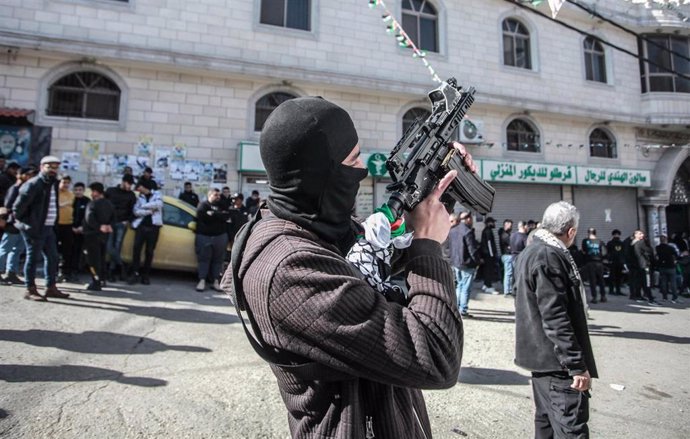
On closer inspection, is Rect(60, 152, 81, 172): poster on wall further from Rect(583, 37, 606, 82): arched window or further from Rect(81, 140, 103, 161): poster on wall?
Rect(583, 37, 606, 82): arched window

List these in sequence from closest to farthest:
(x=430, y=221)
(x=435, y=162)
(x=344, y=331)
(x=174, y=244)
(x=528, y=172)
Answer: (x=344, y=331) < (x=430, y=221) < (x=435, y=162) < (x=174, y=244) < (x=528, y=172)

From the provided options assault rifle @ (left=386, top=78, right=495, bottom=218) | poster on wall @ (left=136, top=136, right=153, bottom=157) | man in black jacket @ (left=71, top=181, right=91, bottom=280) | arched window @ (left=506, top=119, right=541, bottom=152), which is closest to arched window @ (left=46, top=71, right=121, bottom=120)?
poster on wall @ (left=136, top=136, right=153, bottom=157)

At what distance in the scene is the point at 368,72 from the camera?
451 inches

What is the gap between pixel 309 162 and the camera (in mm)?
993

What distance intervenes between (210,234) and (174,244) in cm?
86

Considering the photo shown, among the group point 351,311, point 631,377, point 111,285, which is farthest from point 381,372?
point 111,285

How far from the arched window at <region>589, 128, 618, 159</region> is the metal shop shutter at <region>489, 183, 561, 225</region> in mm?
2748

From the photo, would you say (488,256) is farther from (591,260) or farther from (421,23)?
(421,23)

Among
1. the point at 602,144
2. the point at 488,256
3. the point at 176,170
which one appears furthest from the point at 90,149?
the point at 602,144

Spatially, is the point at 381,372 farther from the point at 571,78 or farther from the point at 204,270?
the point at 571,78

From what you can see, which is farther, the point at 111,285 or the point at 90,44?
the point at 90,44

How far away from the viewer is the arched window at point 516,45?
13.6 meters

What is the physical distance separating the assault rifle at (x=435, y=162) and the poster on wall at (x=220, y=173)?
8.65m

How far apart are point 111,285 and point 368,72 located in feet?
29.7
